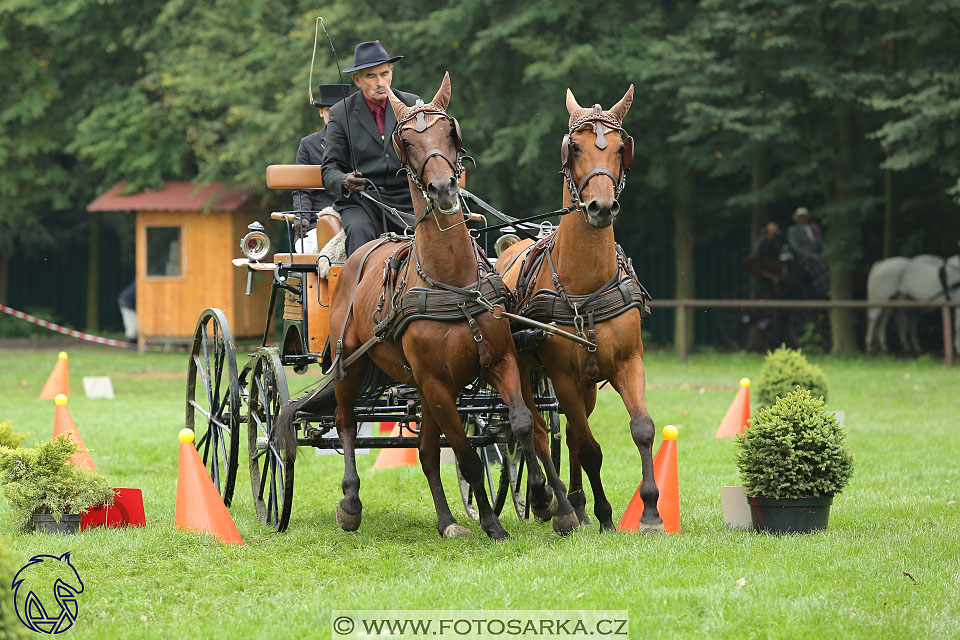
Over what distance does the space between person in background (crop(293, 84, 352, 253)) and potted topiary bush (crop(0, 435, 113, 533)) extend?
2311mm

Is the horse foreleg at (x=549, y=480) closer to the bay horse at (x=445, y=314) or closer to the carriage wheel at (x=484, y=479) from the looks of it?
the bay horse at (x=445, y=314)

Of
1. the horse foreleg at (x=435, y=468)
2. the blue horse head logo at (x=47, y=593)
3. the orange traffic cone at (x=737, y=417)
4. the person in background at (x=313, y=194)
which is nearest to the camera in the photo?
the blue horse head logo at (x=47, y=593)

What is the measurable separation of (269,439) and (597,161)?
280 cm

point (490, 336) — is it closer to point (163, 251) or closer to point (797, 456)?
point (797, 456)

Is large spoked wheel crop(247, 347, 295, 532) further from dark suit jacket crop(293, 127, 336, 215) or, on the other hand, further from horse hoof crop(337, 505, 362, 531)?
dark suit jacket crop(293, 127, 336, 215)

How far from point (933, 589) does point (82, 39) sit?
2120 cm

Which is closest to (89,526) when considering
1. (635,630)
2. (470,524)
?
(470,524)

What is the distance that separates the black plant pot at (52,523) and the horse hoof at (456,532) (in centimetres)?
218

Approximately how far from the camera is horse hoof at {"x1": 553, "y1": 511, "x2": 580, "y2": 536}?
681 centimetres

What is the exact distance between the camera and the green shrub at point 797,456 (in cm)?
665

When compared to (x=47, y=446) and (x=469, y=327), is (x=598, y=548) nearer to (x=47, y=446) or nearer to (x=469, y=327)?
(x=469, y=327)

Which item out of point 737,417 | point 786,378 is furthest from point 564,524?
point 786,378

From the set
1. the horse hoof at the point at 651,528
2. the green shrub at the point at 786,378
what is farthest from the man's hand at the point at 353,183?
the green shrub at the point at 786,378

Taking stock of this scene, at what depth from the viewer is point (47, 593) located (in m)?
5.56
